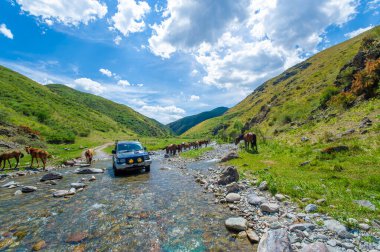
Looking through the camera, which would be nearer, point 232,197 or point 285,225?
point 285,225

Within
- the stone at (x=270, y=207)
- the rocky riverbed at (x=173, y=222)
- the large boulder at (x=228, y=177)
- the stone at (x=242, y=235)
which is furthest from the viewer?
the large boulder at (x=228, y=177)

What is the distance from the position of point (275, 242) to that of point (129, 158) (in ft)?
45.8

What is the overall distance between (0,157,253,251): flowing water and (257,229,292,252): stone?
2.38 ft

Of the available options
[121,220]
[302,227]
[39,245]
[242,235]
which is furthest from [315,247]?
[39,245]

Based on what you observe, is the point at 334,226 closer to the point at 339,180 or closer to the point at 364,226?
the point at 364,226

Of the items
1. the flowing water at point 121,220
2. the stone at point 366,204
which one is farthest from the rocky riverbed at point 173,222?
the stone at point 366,204

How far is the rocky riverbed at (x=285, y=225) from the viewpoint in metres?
5.56

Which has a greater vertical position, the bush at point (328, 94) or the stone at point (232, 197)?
the bush at point (328, 94)

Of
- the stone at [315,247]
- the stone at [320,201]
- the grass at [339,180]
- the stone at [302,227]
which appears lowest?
the stone at [302,227]

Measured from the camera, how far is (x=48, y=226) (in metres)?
8.05

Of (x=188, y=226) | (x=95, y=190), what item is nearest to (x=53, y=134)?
(x=95, y=190)

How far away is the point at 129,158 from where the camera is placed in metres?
17.3

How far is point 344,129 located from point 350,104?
8934 mm

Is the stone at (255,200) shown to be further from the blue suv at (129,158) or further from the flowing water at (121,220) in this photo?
the blue suv at (129,158)
